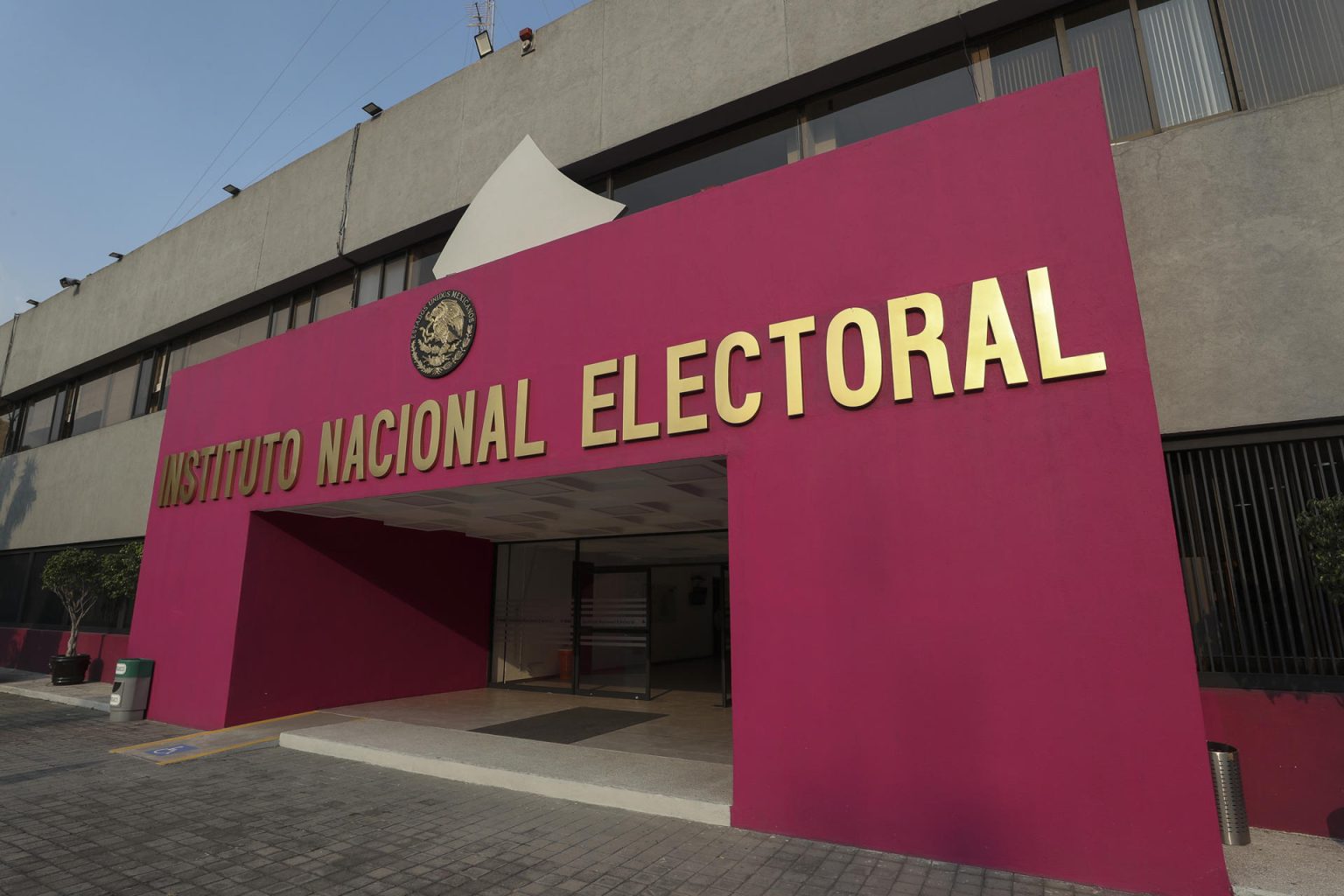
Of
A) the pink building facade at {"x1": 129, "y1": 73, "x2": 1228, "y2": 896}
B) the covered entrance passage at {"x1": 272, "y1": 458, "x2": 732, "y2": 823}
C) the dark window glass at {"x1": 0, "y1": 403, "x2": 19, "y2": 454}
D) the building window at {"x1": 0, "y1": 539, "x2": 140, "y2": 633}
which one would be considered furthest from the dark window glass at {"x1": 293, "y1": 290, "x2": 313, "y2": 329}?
the dark window glass at {"x1": 0, "y1": 403, "x2": 19, "y2": 454}

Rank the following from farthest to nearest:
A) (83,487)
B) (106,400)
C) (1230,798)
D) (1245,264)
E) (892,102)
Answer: (106,400) → (83,487) → (892,102) → (1245,264) → (1230,798)

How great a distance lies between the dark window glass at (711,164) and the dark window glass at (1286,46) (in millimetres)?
5221

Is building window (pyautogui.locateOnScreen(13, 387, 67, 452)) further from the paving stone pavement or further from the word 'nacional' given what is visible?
the paving stone pavement

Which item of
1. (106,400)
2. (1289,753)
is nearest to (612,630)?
(1289,753)

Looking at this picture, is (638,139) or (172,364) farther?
(172,364)

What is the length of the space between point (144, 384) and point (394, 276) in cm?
1019

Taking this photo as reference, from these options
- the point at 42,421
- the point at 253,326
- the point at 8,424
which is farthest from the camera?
the point at 8,424

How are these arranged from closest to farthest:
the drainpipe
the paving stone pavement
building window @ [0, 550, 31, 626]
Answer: the paving stone pavement
the drainpipe
building window @ [0, 550, 31, 626]

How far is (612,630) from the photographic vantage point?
554 inches

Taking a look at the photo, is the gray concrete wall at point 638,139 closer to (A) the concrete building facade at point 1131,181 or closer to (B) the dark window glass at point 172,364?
(A) the concrete building facade at point 1131,181

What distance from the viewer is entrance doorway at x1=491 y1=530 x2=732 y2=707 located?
13.8m

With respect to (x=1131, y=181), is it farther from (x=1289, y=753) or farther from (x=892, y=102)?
(x=1289, y=753)

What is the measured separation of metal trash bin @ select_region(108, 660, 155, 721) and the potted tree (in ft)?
13.0

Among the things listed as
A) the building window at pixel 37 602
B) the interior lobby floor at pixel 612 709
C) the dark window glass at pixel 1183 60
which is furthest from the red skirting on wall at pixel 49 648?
the dark window glass at pixel 1183 60
